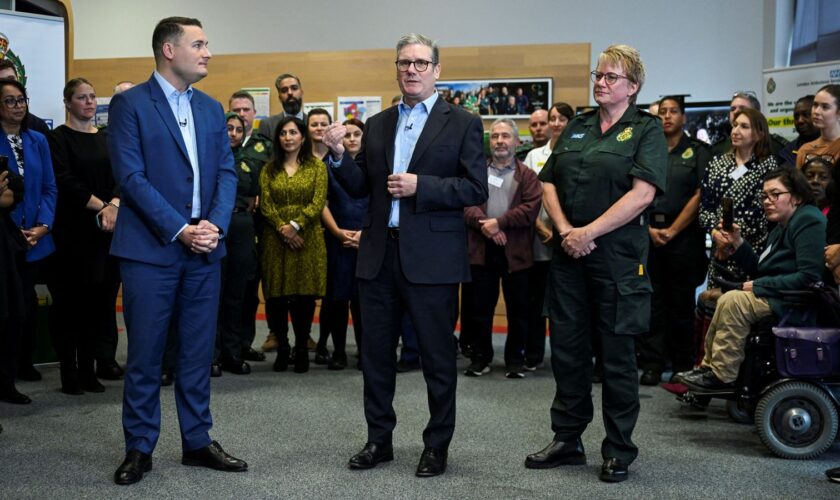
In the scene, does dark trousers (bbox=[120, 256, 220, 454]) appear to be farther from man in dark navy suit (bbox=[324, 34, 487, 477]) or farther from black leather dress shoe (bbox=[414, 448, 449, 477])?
black leather dress shoe (bbox=[414, 448, 449, 477])

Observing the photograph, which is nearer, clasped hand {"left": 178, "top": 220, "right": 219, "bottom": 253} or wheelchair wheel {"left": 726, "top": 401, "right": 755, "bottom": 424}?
clasped hand {"left": 178, "top": 220, "right": 219, "bottom": 253}

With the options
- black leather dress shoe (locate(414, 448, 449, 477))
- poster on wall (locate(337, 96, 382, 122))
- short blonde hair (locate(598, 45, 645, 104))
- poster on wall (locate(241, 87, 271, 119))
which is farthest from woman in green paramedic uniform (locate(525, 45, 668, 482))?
poster on wall (locate(241, 87, 271, 119))

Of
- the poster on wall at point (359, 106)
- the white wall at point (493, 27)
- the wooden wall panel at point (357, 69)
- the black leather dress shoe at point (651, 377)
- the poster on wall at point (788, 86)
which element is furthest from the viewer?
the white wall at point (493, 27)

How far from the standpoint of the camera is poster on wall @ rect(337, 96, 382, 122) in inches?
299

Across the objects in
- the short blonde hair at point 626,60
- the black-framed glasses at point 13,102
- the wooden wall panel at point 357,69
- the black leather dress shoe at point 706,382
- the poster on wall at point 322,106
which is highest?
the wooden wall panel at point 357,69

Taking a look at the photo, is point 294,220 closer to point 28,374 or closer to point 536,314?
point 536,314

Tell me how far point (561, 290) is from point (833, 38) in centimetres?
528

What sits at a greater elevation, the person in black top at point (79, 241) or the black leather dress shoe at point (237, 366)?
the person in black top at point (79, 241)

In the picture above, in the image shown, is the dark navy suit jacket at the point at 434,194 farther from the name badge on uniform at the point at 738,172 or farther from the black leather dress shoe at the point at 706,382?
the name badge on uniform at the point at 738,172

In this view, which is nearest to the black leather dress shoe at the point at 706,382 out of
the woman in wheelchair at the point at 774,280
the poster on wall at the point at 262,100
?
the woman in wheelchair at the point at 774,280

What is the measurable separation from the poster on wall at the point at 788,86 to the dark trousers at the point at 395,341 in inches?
161

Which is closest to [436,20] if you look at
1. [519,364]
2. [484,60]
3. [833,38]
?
[484,60]

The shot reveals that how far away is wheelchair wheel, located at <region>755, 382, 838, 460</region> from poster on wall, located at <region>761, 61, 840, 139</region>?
317 centimetres

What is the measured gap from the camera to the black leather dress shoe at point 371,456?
329 centimetres
